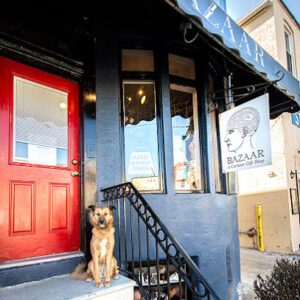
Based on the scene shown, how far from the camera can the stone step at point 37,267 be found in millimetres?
2732

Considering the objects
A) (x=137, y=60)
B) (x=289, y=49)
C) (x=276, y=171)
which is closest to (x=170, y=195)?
(x=137, y=60)

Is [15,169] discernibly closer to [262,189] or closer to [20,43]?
[20,43]

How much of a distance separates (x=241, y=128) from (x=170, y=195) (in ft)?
5.23

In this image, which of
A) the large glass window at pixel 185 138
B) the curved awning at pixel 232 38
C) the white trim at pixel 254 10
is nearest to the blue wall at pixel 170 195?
the large glass window at pixel 185 138

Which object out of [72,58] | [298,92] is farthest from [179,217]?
[298,92]

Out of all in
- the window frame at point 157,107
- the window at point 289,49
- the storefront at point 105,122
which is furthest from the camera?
the window at point 289,49

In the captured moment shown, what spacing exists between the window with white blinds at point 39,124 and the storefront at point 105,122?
1cm

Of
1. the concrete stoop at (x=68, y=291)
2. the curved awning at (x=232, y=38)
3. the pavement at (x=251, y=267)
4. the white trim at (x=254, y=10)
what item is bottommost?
the pavement at (x=251, y=267)

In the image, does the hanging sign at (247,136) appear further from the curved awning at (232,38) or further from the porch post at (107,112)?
the porch post at (107,112)

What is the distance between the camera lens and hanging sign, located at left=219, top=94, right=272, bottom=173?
3.88 metres

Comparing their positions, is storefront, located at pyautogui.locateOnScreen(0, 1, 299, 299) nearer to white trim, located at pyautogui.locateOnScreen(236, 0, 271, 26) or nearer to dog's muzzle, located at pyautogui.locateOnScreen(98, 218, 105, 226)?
dog's muzzle, located at pyautogui.locateOnScreen(98, 218, 105, 226)

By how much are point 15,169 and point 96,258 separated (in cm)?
144

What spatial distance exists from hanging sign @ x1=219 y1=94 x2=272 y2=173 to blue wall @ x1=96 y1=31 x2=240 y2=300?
327mm

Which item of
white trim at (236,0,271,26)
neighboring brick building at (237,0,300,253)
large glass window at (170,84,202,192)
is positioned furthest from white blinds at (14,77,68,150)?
white trim at (236,0,271,26)
